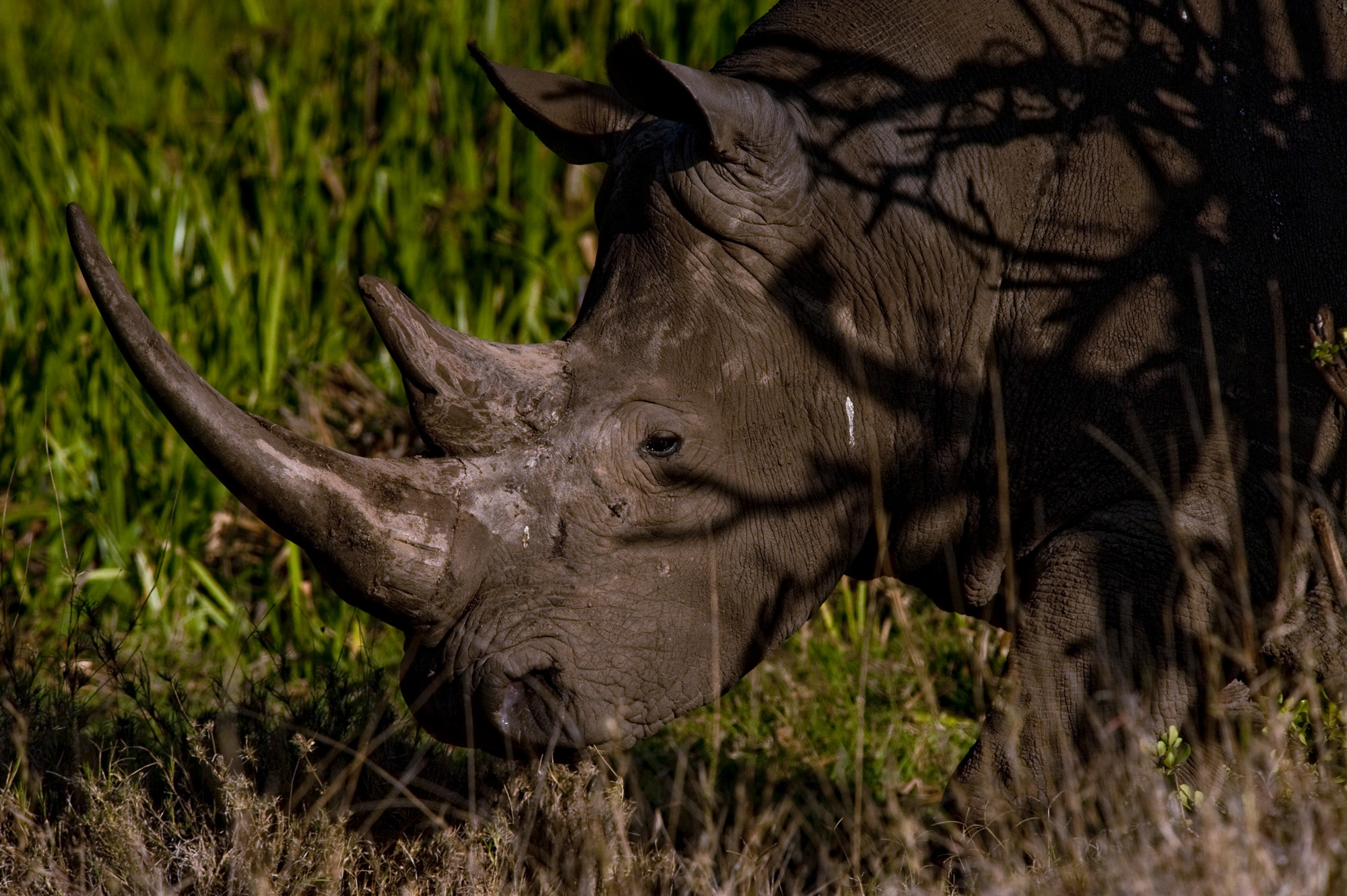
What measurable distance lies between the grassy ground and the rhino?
0.29 m

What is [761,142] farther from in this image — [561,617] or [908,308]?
[561,617]

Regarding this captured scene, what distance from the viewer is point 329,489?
3.07 meters

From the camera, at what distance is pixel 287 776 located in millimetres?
3830

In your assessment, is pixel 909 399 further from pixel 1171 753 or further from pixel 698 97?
pixel 1171 753

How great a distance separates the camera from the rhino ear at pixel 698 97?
3100mm

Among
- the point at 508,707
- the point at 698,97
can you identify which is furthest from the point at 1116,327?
the point at 508,707

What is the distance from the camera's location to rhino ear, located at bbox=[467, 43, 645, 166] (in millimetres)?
3760

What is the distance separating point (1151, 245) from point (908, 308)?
0.52 m

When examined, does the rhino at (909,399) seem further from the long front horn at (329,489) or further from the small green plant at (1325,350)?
the small green plant at (1325,350)

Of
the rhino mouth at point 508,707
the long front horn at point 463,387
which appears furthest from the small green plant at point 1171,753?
the long front horn at point 463,387

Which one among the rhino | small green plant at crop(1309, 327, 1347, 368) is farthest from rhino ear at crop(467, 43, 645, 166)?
small green plant at crop(1309, 327, 1347, 368)

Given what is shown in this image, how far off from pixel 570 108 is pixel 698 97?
76 cm

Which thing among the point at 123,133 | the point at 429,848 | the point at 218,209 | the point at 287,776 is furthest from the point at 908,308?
the point at 123,133

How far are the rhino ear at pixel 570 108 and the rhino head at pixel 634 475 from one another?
0.37 meters
